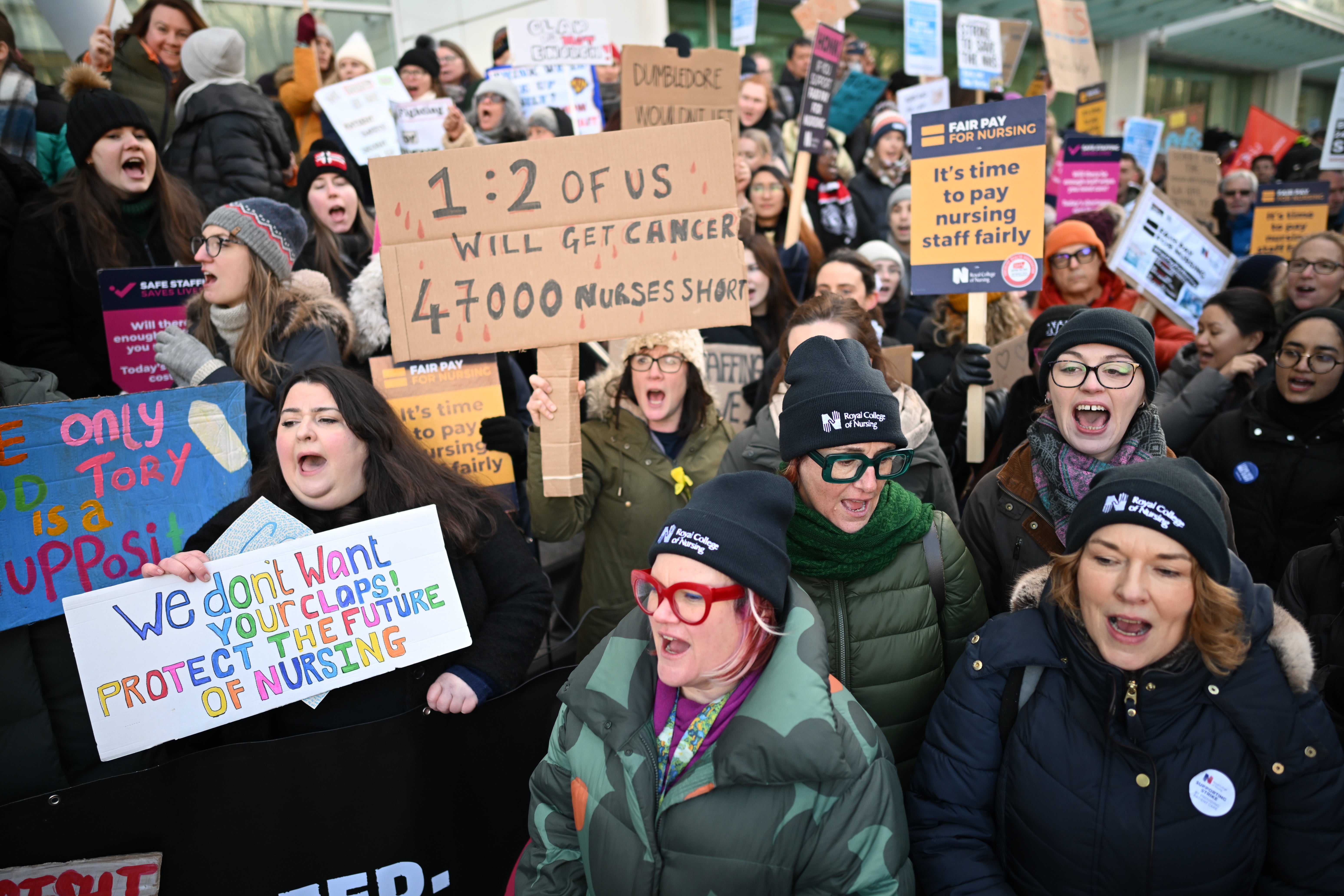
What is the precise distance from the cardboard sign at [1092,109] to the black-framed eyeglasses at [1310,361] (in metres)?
6.33

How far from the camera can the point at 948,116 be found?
3398 millimetres

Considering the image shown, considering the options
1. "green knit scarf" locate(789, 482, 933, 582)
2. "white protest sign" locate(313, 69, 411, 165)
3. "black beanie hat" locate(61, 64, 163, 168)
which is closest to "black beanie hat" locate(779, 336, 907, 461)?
"green knit scarf" locate(789, 482, 933, 582)

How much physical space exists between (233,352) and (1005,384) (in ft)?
11.3

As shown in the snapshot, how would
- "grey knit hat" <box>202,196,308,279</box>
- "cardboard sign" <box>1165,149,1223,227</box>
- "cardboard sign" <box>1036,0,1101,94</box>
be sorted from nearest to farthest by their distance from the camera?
"grey knit hat" <box>202,196,308,279</box>
"cardboard sign" <box>1036,0,1101,94</box>
"cardboard sign" <box>1165,149,1223,227</box>

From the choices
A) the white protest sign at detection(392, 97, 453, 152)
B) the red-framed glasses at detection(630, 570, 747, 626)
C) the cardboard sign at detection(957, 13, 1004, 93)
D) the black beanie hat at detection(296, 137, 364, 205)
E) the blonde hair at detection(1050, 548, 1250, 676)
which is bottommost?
the blonde hair at detection(1050, 548, 1250, 676)

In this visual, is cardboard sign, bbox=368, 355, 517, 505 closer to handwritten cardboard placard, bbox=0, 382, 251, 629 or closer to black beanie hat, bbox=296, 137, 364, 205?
handwritten cardboard placard, bbox=0, 382, 251, 629

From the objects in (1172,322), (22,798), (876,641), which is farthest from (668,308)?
(1172,322)

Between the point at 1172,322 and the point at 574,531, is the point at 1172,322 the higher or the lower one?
the higher one

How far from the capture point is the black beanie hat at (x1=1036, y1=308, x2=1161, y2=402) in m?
2.42

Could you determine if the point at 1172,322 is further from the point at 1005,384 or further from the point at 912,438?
the point at 912,438

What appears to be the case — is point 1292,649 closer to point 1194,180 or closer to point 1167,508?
point 1167,508

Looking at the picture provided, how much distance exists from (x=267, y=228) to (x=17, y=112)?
248 centimetres

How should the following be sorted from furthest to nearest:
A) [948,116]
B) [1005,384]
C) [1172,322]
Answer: [1172,322]
[1005,384]
[948,116]

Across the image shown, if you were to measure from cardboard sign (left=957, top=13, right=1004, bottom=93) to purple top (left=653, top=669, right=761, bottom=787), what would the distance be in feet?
24.9
